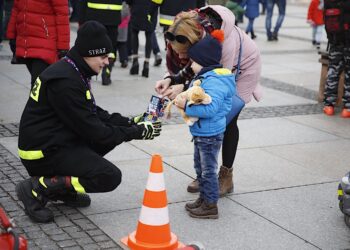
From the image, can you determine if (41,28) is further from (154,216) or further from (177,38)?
(154,216)

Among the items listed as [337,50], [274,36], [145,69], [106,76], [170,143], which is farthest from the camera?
[274,36]

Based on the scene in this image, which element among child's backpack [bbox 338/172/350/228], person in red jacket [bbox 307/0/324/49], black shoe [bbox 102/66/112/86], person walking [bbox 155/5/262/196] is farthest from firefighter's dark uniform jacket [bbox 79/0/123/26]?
person in red jacket [bbox 307/0/324/49]

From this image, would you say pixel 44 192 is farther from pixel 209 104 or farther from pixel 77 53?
pixel 209 104

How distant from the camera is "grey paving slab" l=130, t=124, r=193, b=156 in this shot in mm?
6648

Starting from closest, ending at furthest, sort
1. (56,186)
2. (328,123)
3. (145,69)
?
(56,186) → (328,123) → (145,69)

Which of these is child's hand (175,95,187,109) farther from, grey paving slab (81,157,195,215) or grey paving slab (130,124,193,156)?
grey paving slab (130,124,193,156)

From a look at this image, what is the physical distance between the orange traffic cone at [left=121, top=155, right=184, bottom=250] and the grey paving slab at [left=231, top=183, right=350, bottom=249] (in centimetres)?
100

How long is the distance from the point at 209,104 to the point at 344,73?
4.56m

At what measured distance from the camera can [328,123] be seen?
→ 322 inches

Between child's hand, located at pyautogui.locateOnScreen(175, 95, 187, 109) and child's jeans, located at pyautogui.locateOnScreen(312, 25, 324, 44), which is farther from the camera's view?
child's jeans, located at pyautogui.locateOnScreen(312, 25, 324, 44)

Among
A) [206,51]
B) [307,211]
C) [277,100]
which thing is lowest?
[277,100]

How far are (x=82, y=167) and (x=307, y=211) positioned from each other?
68.2 inches

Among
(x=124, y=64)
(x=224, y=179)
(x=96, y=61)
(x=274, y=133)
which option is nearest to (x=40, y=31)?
(x=96, y=61)

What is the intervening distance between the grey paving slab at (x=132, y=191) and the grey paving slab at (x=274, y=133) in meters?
1.28
